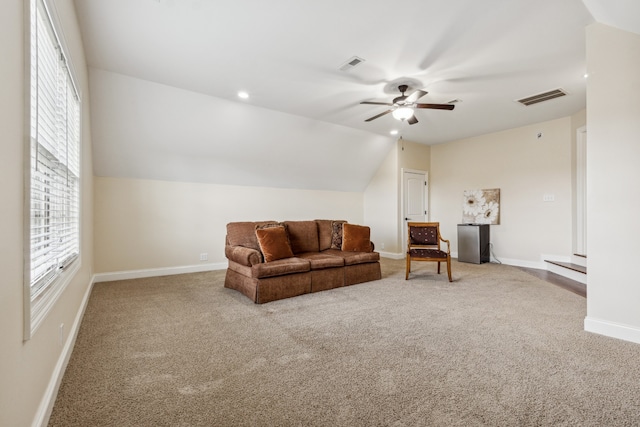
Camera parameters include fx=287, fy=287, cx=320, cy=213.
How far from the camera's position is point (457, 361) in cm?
208

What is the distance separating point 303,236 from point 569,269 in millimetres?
4307

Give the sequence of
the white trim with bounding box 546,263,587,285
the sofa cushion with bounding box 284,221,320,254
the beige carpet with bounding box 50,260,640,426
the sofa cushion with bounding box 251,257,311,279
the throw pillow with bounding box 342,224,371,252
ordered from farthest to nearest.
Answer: the throw pillow with bounding box 342,224,371,252 → the sofa cushion with bounding box 284,221,320,254 → the white trim with bounding box 546,263,587,285 → the sofa cushion with bounding box 251,257,311,279 → the beige carpet with bounding box 50,260,640,426

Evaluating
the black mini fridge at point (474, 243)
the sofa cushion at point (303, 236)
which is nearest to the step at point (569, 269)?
the black mini fridge at point (474, 243)

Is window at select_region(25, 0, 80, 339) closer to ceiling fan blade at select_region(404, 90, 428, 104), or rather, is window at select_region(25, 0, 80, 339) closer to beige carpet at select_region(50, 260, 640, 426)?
beige carpet at select_region(50, 260, 640, 426)

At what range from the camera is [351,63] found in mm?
3244

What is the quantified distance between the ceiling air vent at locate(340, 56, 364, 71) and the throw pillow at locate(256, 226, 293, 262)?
220cm

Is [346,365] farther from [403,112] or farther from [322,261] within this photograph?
[403,112]

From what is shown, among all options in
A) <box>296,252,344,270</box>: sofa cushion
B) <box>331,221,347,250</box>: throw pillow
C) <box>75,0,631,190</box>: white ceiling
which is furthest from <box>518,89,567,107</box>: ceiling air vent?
<box>296,252,344,270</box>: sofa cushion

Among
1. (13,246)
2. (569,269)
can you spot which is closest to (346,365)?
(13,246)

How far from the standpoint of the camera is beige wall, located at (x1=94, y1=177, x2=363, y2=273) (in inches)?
174

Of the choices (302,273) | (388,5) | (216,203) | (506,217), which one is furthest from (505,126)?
(216,203)

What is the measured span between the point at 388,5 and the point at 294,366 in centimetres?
291

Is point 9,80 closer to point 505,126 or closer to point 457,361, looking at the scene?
point 457,361

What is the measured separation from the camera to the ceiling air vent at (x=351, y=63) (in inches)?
124
